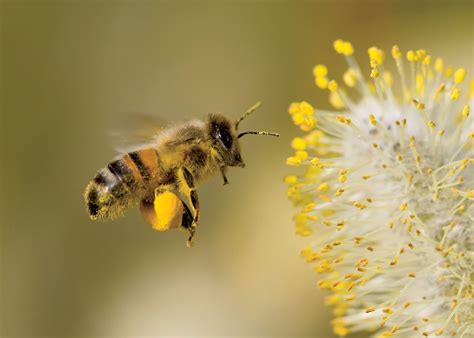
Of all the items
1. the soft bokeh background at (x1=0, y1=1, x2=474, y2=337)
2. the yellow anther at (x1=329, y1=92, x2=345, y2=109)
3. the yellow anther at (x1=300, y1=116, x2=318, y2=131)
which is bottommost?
the yellow anther at (x1=300, y1=116, x2=318, y2=131)

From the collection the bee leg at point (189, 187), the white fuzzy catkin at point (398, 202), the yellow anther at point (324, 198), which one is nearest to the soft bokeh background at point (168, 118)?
the white fuzzy catkin at point (398, 202)

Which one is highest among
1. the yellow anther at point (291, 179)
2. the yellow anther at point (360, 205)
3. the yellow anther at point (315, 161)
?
the yellow anther at point (291, 179)

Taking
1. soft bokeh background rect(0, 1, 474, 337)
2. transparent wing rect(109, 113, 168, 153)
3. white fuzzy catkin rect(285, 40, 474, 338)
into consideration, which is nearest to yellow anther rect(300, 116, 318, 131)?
white fuzzy catkin rect(285, 40, 474, 338)

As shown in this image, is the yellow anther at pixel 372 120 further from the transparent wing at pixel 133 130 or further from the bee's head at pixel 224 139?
the transparent wing at pixel 133 130

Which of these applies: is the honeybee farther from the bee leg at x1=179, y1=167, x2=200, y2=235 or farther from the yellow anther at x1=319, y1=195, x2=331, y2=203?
the yellow anther at x1=319, y1=195, x2=331, y2=203

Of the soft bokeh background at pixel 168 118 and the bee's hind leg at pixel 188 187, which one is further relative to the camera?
the soft bokeh background at pixel 168 118

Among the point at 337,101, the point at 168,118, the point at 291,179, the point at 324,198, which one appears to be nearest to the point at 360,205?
the point at 324,198

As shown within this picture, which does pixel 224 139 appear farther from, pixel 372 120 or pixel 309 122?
pixel 372 120
